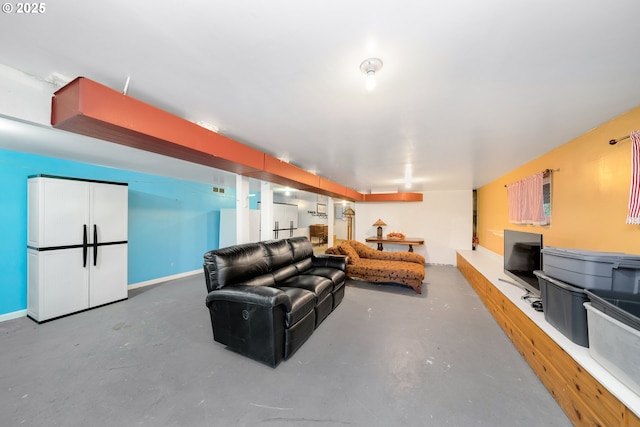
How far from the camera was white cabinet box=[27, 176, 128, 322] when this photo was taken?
2957 millimetres

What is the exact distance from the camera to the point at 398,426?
1.48 meters

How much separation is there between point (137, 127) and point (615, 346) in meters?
3.42

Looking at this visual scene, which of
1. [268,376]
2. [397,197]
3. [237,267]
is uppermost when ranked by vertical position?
[397,197]

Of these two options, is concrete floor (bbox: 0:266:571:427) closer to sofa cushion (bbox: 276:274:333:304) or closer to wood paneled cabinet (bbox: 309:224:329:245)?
sofa cushion (bbox: 276:274:333:304)

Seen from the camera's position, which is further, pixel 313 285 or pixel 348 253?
pixel 348 253

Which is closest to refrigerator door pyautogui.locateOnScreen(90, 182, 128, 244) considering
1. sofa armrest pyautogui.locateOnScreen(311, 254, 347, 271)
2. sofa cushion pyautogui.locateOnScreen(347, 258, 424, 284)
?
sofa armrest pyautogui.locateOnScreen(311, 254, 347, 271)

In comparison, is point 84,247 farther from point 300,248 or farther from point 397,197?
point 397,197

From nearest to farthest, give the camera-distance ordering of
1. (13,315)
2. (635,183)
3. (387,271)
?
(635,183) < (13,315) < (387,271)

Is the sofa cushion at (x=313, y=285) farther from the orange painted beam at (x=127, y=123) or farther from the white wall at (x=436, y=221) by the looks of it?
the white wall at (x=436, y=221)

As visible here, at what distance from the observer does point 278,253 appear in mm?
3354

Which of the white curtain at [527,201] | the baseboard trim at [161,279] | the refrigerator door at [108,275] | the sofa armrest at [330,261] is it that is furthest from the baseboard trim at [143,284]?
the white curtain at [527,201]

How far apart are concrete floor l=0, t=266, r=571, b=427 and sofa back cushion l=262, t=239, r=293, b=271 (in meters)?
1.06

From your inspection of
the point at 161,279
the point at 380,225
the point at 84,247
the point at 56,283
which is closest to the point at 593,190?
the point at 380,225

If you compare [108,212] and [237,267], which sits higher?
[108,212]
